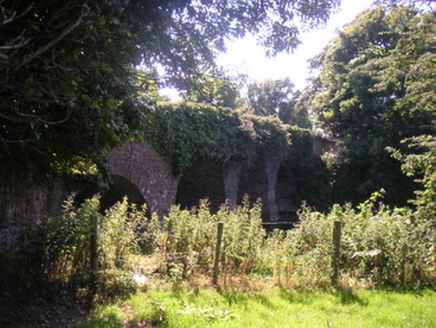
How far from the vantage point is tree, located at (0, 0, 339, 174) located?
9.78 feet

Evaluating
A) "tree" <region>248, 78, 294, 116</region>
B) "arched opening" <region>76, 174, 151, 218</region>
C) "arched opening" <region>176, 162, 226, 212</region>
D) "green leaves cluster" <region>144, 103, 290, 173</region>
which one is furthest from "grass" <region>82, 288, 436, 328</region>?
"tree" <region>248, 78, 294, 116</region>

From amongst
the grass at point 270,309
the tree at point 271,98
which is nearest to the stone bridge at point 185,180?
the grass at point 270,309

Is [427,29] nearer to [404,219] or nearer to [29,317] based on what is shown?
[404,219]

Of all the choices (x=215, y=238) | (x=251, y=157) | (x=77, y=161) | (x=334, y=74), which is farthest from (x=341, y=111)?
(x=77, y=161)

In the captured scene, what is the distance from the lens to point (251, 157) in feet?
43.3

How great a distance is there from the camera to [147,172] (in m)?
9.70

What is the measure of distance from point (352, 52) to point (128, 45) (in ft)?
55.1

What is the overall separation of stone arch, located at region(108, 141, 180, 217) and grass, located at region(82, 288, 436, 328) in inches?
175

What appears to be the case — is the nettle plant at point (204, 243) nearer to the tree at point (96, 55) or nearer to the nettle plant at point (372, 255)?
the nettle plant at point (372, 255)

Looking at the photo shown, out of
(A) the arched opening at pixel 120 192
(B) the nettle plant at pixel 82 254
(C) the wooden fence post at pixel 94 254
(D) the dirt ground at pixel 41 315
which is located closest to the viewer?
(D) the dirt ground at pixel 41 315

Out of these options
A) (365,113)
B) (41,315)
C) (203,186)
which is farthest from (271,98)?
(41,315)

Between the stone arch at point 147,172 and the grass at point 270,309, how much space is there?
14.6ft

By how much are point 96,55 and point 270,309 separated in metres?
3.34

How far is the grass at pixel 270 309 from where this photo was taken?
4027mm
